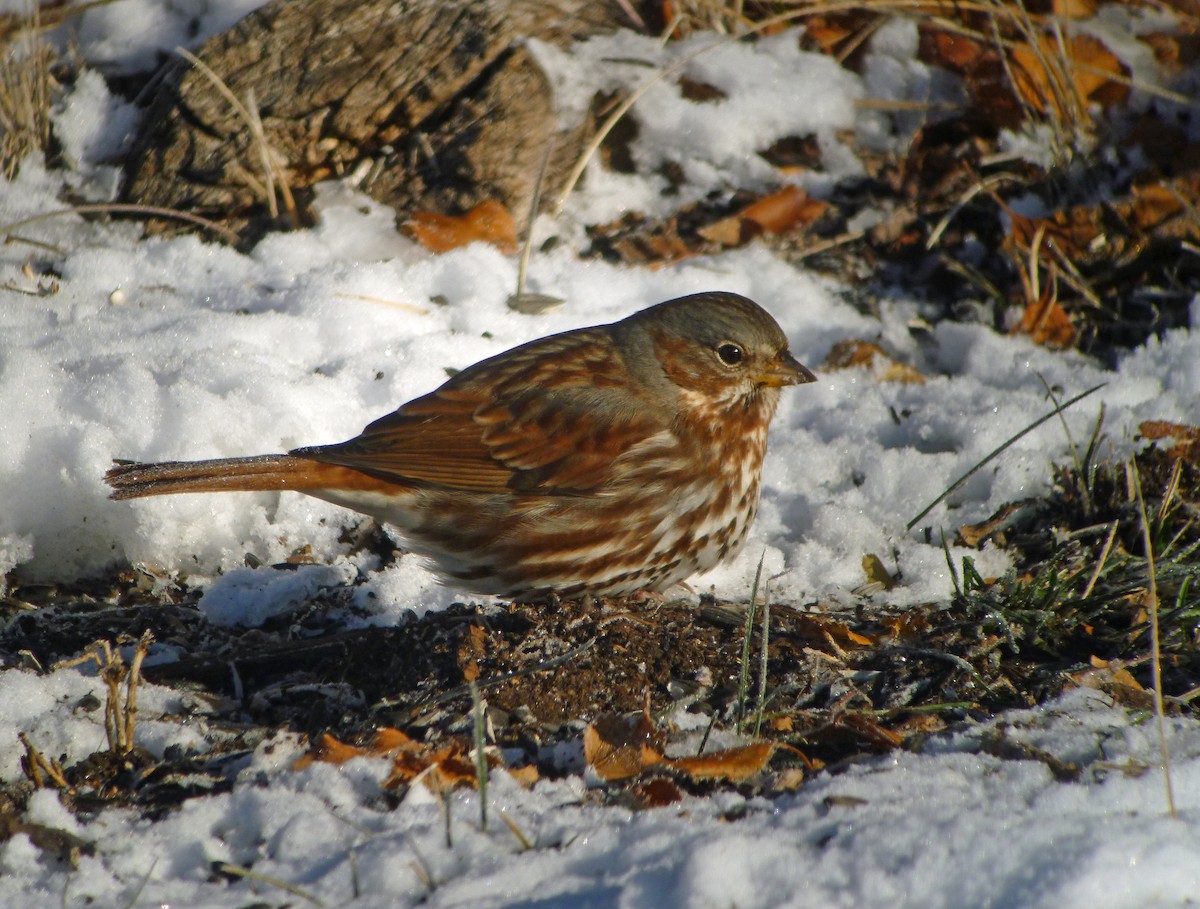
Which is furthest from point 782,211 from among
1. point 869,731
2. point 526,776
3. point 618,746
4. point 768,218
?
point 526,776

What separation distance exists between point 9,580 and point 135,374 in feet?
2.80

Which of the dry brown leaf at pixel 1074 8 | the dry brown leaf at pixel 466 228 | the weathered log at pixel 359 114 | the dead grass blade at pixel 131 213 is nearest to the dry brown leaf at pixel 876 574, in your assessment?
the dry brown leaf at pixel 466 228

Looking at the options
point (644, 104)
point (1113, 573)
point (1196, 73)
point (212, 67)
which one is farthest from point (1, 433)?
point (1196, 73)

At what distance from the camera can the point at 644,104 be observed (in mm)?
5945

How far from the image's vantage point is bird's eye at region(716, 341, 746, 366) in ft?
13.5

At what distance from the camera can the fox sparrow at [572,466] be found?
386 cm

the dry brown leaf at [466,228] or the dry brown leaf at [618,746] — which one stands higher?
the dry brown leaf at [466,228]

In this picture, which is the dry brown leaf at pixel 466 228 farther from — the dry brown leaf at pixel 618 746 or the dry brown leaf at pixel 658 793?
the dry brown leaf at pixel 658 793

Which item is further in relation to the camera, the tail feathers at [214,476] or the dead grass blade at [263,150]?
the dead grass blade at [263,150]

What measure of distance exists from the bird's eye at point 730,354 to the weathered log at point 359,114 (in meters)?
1.87

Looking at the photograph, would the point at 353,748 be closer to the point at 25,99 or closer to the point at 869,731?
the point at 869,731

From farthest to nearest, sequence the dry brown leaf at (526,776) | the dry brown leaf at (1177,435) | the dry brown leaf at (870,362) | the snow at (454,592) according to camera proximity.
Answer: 1. the dry brown leaf at (870,362)
2. the dry brown leaf at (1177,435)
3. the dry brown leaf at (526,776)
4. the snow at (454,592)

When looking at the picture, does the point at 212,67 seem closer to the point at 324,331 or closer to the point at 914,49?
the point at 324,331

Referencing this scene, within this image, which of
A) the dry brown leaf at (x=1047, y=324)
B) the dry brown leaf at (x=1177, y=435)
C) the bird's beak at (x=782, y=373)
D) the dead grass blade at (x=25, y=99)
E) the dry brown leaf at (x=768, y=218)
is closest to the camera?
the bird's beak at (x=782, y=373)
